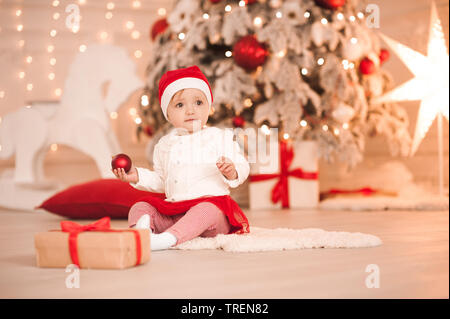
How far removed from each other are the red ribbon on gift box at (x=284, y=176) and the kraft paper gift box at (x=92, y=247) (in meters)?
1.45

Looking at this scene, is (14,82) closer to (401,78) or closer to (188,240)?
(401,78)

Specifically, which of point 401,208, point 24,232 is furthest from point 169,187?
point 401,208

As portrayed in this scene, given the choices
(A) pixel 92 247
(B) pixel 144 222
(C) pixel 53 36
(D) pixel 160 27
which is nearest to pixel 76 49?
(C) pixel 53 36

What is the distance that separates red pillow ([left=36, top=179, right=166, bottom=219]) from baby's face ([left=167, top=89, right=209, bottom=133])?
0.63 meters

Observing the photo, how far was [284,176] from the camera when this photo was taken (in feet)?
8.60

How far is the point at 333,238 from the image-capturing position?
4.77 ft

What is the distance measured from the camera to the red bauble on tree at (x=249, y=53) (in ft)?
7.94

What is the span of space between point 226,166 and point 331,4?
55.8 inches

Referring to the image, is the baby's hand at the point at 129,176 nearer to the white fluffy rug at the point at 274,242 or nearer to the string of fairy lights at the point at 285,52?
the white fluffy rug at the point at 274,242

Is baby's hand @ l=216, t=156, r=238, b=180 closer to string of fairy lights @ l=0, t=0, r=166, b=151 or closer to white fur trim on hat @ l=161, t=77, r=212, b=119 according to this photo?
white fur trim on hat @ l=161, t=77, r=212, b=119

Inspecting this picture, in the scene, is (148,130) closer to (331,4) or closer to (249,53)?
(249,53)

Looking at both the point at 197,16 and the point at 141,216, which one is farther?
the point at 197,16

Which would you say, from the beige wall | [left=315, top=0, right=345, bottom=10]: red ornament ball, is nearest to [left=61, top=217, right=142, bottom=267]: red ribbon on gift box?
[left=315, top=0, right=345, bottom=10]: red ornament ball

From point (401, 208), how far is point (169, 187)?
1.18m
